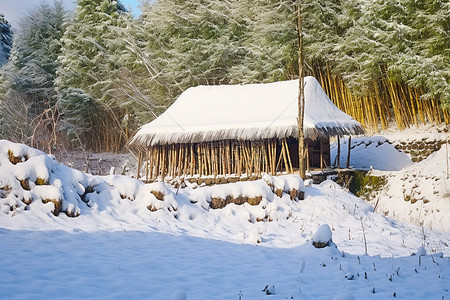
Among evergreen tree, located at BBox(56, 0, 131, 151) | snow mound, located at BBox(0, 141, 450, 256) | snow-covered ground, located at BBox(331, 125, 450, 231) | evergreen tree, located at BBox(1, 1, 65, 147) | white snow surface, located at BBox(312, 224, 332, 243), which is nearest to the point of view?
white snow surface, located at BBox(312, 224, 332, 243)

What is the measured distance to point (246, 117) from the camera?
18.2 meters

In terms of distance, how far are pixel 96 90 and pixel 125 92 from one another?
315cm

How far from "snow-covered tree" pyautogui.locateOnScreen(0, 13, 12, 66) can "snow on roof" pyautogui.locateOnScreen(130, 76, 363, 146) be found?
39505 mm

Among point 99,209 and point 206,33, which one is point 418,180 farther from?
point 206,33

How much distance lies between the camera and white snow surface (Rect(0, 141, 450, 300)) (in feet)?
16.5

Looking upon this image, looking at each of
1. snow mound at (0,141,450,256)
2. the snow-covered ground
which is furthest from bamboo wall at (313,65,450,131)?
snow mound at (0,141,450,256)

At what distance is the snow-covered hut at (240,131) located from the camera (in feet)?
56.2

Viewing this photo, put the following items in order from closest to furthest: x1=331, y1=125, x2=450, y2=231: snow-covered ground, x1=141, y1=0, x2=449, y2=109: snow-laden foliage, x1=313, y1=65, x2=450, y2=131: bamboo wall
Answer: x1=331, y1=125, x2=450, y2=231: snow-covered ground → x1=141, y1=0, x2=449, y2=109: snow-laden foliage → x1=313, y1=65, x2=450, y2=131: bamboo wall

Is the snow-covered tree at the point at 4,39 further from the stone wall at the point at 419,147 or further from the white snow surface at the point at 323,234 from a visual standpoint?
the white snow surface at the point at 323,234

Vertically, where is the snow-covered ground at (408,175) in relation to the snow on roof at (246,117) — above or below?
below

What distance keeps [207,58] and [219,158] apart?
13150mm

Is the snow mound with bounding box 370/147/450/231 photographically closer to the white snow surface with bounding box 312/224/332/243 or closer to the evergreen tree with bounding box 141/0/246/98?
the white snow surface with bounding box 312/224/332/243

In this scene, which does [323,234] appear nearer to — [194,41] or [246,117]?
[246,117]

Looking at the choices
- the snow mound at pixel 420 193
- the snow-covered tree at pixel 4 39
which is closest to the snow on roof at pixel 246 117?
the snow mound at pixel 420 193
